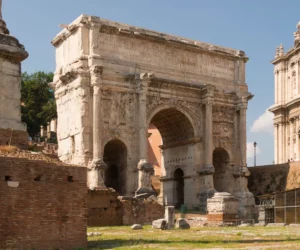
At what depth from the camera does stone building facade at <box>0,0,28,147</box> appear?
11969 mm

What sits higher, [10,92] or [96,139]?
[96,139]

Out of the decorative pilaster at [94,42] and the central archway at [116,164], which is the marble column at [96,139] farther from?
the central archway at [116,164]

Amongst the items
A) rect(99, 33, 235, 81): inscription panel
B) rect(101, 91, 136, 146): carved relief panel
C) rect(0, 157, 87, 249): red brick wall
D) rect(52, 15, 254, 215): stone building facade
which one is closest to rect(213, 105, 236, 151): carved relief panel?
rect(52, 15, 254, 215): stone building facade

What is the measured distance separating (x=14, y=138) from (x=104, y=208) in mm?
13733

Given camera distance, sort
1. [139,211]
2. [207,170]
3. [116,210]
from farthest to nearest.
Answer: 1. [207,170]
2. [139,211]
3. [116,210]

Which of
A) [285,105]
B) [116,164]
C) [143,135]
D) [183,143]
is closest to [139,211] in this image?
[143,135]

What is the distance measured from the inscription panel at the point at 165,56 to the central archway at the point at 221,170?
5101 mm

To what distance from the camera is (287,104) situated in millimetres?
51656

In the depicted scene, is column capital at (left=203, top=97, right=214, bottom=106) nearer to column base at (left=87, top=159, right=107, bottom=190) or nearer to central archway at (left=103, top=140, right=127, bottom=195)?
central archway at (left=103, top=140, right=127, bottom=195)

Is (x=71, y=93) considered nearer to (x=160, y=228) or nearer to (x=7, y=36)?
(x=160, y=228)

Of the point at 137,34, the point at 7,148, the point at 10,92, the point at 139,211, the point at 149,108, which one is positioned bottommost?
the point at 139,211

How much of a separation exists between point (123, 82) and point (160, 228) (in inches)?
608

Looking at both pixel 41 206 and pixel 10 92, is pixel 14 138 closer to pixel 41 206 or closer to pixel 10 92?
pixel 10 92

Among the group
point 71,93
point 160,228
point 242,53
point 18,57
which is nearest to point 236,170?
point 242,53
